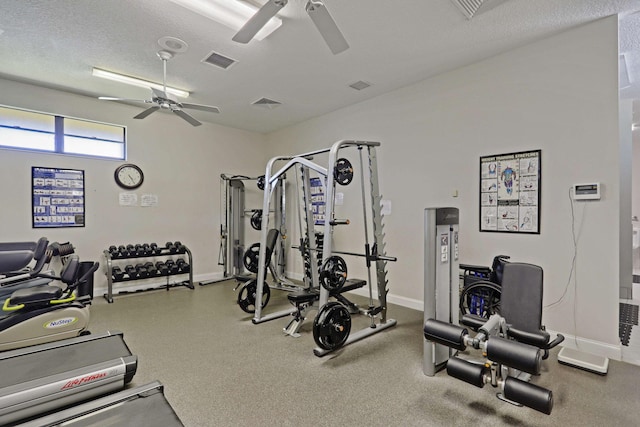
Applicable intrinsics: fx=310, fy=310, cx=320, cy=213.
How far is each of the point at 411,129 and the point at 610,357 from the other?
3.19 m

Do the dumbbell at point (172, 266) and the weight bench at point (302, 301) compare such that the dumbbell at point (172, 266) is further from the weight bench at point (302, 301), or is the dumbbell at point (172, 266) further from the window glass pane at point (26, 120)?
the weight bench at point (302, 301)

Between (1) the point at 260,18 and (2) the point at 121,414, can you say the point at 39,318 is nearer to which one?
(2) the point at 121,414

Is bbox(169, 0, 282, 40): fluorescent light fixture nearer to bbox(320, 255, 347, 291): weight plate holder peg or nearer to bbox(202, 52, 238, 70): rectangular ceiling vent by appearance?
bbox(202, 52, 238, 70): rectangular ceiling vent

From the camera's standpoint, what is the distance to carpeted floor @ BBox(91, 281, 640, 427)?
6.64 feet

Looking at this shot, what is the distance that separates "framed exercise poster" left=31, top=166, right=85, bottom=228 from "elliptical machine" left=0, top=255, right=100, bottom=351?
1.87 m

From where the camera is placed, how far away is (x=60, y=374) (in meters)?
1.92

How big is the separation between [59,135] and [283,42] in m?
3.81

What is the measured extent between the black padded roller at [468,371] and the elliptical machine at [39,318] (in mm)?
3361

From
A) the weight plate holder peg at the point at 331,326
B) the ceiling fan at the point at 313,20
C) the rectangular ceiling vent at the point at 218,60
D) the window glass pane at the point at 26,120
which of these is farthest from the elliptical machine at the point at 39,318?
the ceiling fan at the point at 313,20

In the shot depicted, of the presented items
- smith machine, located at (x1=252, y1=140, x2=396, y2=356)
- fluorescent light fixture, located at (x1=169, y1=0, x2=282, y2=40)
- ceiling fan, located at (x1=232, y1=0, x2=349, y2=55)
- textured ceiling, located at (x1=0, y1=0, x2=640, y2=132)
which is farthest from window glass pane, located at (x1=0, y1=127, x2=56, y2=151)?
ceiling fan, located at (x1=232, y1=0, x2=349, y2=55)

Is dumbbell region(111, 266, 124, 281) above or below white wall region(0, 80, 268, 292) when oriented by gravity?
below

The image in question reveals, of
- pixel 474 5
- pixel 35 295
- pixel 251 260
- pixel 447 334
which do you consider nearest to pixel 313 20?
pixel 474 5

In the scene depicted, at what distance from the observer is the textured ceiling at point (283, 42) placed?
265 cm

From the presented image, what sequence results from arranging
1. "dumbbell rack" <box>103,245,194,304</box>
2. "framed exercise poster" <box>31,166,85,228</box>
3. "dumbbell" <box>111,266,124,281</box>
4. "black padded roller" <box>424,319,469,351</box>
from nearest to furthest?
"black padded roller" <box>424,319,469,351</box> < "framed exercise poster" <box>31,166,85,228</box> < "dumbbell rack" <box>103,245,194,304</box> < "dumbbell" <box>111,266,124,281</box>
